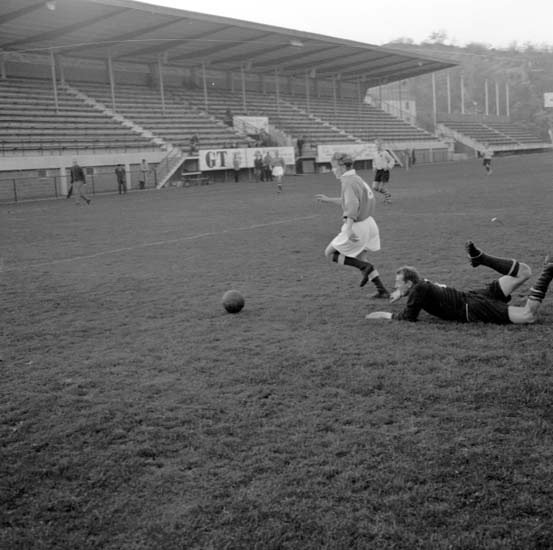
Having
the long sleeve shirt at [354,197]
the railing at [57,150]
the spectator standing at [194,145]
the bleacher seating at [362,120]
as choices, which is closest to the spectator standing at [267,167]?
the spectator standing at [194,145]

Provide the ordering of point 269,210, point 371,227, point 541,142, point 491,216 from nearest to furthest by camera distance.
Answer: point 371,227 < point 491,216 < point 269,210 < point 541,142

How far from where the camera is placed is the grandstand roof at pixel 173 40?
32.8 m

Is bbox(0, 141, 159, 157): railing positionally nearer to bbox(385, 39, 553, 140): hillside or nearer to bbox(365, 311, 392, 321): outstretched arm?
bbox(365, 311, 392, 321): outstretched arm

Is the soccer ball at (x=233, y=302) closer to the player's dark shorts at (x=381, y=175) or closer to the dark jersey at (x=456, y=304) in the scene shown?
the dark jersey at (x=456, y=304)

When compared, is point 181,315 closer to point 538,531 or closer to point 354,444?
point 354,444

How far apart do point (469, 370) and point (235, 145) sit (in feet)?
124

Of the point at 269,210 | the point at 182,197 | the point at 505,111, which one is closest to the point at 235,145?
the point at 182,197

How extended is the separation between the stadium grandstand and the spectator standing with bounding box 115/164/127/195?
102cm

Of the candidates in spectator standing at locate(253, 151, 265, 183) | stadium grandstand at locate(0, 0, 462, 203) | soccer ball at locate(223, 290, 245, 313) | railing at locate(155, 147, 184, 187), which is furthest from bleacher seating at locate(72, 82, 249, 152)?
soccer ball at locate(223, 290, 245, 313)

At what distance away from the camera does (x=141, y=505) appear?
3.62 m

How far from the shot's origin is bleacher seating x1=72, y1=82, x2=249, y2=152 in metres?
39.7

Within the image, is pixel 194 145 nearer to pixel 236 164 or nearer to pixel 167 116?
pixel 236 164

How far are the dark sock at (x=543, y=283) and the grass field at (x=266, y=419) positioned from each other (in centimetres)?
32

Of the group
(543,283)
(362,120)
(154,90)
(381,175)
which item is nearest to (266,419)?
(543,283)
